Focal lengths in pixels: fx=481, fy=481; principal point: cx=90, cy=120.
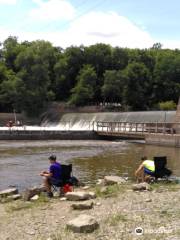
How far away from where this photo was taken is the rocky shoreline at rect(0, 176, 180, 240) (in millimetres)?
8320

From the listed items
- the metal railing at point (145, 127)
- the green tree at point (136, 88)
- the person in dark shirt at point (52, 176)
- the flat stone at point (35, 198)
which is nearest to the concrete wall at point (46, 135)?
the metal railing at point (145, 127)

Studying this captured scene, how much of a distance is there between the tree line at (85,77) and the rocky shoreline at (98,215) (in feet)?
202

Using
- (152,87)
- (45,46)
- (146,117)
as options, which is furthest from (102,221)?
(152,87)

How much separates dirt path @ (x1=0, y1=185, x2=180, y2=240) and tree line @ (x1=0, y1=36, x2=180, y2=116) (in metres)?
62.3

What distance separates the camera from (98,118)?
56250mm

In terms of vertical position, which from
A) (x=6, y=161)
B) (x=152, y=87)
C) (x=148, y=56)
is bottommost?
(x=6, y=161)

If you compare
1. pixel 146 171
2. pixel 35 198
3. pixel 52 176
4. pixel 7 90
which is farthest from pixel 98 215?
pixel 7 90

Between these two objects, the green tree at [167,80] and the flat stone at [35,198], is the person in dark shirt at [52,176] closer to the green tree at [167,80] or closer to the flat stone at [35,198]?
the flat stone at [35,198]

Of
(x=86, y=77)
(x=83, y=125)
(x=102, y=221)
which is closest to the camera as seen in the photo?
(x=102, y=221)

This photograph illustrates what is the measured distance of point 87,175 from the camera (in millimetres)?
20719

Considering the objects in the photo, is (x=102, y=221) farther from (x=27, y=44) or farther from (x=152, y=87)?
(x=27, y=44)

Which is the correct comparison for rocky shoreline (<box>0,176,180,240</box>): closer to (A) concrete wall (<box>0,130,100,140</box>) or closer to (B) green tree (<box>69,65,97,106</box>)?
(A) concrete wall (<box>0,130,100,140</box>)

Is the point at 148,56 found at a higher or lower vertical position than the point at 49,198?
higher

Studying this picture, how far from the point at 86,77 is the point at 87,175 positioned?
60.1 metres
